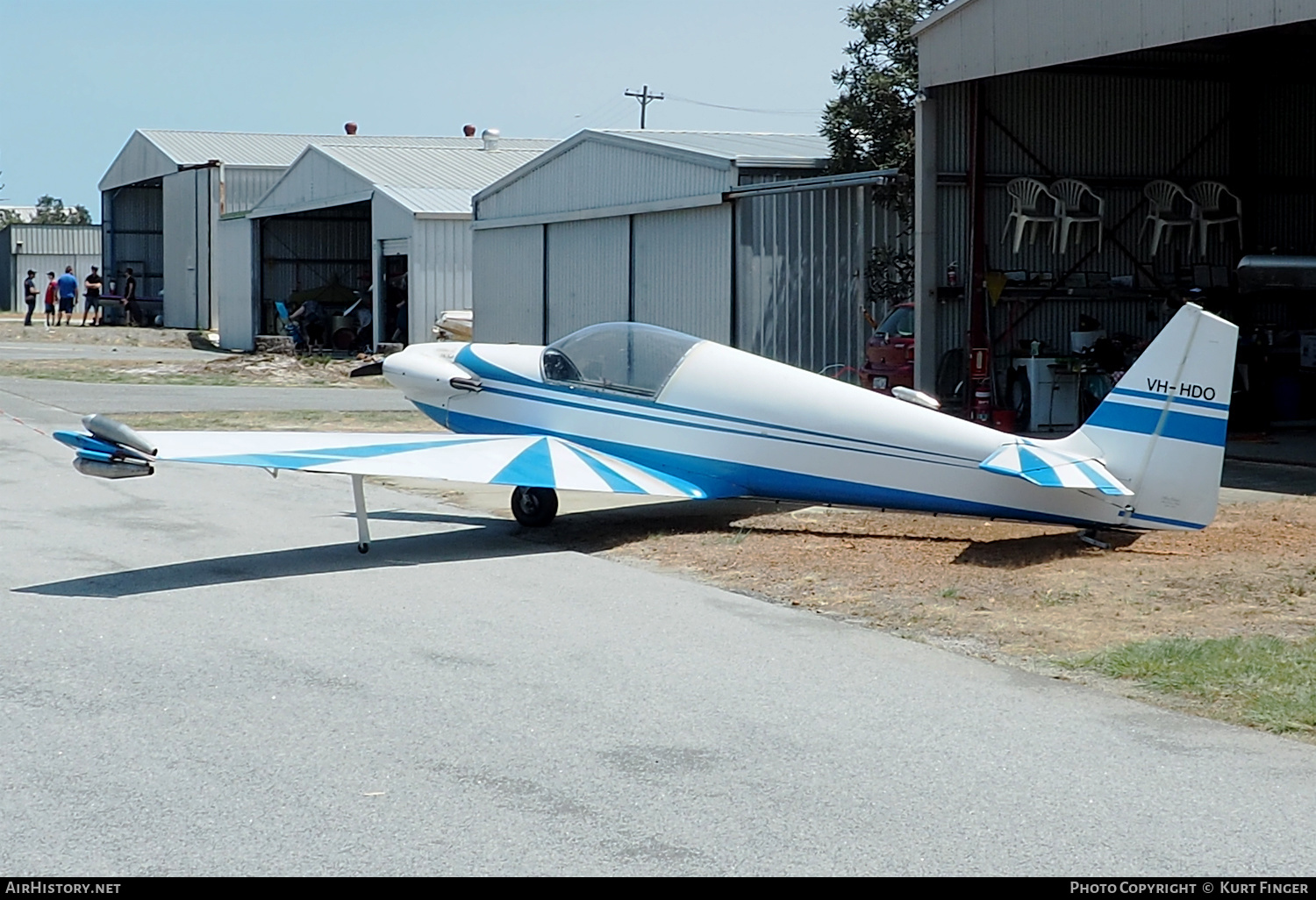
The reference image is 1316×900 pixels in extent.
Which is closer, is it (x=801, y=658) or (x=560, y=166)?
(x=801, y=658)

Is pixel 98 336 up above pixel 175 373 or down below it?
above

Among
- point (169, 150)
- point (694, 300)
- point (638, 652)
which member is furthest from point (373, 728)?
point (169, 150)

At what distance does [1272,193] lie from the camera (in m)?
22.6

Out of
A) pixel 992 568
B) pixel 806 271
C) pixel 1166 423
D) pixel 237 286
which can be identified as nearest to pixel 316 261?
pixel 237 286

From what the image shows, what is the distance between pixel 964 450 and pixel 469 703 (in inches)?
189

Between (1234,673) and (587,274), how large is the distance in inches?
886

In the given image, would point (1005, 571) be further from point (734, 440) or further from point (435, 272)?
point (435, 272)

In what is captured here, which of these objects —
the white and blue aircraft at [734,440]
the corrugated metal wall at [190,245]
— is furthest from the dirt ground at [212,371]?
the white and blue aircraft at [734,440]

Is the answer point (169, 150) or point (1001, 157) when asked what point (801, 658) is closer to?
point (1001, 157)

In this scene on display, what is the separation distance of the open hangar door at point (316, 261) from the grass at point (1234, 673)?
36417 millimetres

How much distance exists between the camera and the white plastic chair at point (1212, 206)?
2186cm

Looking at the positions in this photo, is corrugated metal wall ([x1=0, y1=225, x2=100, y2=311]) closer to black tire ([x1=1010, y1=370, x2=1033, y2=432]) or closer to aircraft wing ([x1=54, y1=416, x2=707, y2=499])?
black tire ([x1=1010, y1=370, x2=1033, y2=432])

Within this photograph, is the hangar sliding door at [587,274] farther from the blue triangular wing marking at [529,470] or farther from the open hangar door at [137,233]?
the open hangar door at [137,233]

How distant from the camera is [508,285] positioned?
3203cm
